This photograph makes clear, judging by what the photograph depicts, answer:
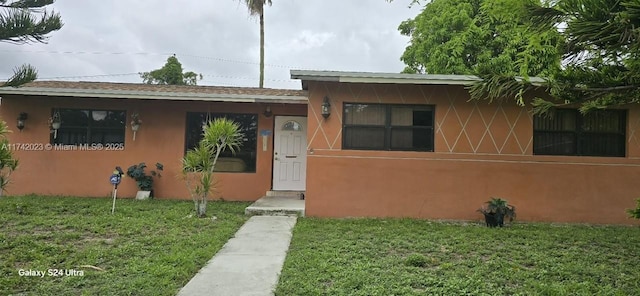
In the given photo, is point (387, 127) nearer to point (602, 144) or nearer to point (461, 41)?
point (602, 144)

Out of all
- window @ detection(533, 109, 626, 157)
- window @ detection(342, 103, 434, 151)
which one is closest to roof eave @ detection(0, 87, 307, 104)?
window @ detection(342, 103, 434, 151)

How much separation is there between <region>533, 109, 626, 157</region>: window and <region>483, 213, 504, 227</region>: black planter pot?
175 cm

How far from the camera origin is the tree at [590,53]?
3.05 metres

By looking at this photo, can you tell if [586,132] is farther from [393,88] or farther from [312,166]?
[312,166]

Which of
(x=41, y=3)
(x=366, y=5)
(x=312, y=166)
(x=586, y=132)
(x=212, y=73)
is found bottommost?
(x=312, y=166)

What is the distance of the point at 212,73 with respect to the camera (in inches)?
1098

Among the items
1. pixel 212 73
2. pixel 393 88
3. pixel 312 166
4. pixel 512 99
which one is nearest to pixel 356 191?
pixel 312 166

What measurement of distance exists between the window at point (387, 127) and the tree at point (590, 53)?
2817 millimetres

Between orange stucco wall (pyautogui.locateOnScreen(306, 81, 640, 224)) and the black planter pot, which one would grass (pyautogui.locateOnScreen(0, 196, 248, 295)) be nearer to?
orange stucco wall (pyautogui.locateOnScreen(306, 81, 640, 224))

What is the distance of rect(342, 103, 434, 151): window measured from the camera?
732 cm

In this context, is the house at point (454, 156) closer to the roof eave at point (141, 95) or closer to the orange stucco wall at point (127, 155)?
the roof eave at point (141, 95)

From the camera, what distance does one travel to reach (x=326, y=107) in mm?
7148

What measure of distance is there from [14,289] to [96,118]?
6.66 metres

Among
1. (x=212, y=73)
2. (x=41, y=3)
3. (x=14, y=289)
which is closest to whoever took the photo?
(x=14, y=289)
